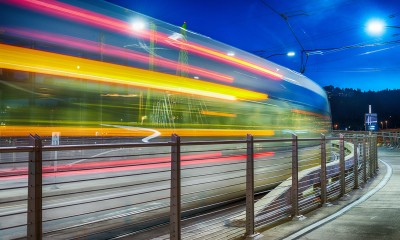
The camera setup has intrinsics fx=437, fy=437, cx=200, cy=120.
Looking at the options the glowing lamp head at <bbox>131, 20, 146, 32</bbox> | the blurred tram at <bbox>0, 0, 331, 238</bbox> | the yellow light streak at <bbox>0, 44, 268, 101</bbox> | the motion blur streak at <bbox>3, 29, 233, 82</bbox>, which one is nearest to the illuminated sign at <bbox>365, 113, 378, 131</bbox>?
the blurred tram at <bbox>0, 0, 331, 238</bbox>

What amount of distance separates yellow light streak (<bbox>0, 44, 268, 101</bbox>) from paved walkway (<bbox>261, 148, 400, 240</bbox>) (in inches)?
141

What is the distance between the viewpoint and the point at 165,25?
30.3 ft

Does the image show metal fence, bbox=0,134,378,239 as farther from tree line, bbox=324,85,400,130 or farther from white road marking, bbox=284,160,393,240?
tree line, bbox=324,85,400,130

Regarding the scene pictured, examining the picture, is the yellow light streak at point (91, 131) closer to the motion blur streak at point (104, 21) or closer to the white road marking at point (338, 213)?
the motion blur streak at point (104, 21)

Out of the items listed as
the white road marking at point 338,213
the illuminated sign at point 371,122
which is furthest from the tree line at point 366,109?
the white road marking at point 338,213

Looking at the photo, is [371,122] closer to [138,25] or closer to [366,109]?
[138,25]

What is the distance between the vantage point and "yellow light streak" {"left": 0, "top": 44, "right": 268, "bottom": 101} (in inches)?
257

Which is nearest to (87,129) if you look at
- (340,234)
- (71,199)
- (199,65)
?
(71,199)

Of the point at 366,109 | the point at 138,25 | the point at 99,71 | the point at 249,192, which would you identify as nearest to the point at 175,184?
the point at 249,192

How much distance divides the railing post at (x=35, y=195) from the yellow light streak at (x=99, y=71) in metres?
3.02

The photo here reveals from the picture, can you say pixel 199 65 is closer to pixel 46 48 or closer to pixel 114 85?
pixel 114 85

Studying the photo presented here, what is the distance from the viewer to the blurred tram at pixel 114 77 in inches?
259

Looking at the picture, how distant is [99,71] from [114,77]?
0.35 m

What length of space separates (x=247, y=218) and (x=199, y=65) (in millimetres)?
4261
